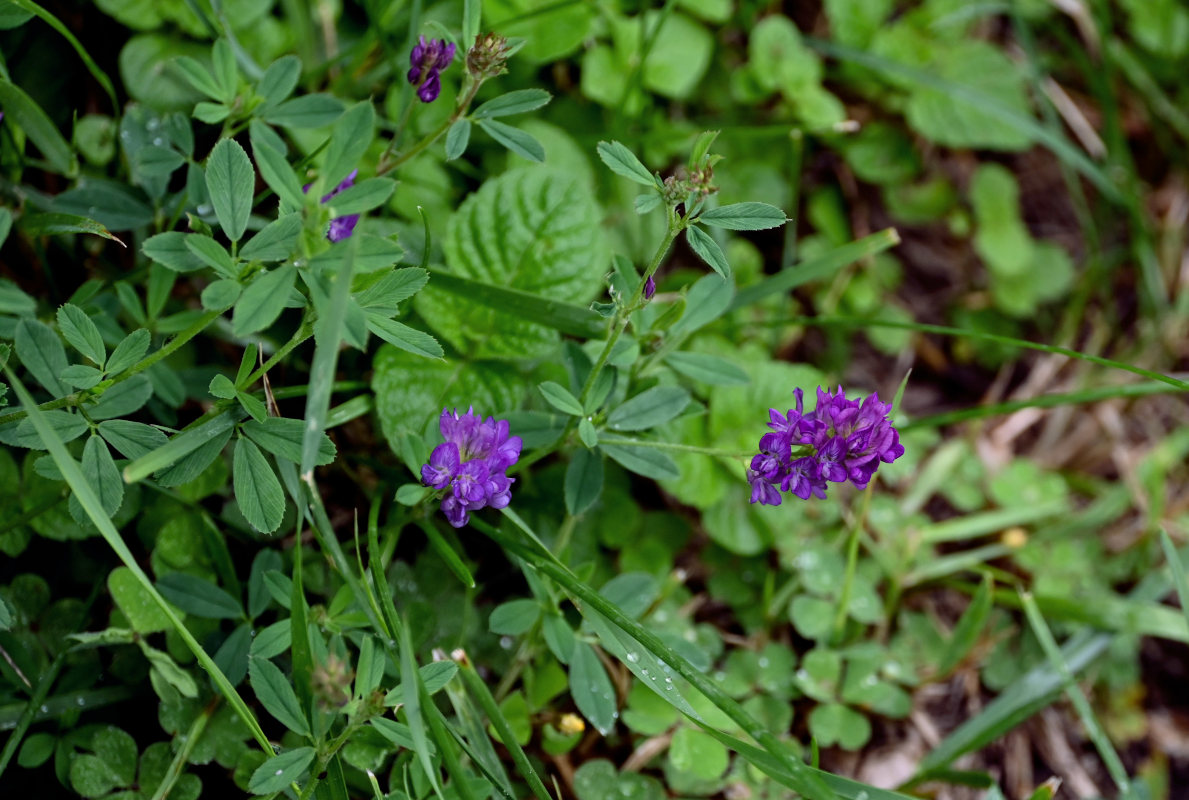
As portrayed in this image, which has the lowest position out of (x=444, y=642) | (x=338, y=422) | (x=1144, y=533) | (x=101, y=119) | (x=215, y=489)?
(x=1144, y=533)

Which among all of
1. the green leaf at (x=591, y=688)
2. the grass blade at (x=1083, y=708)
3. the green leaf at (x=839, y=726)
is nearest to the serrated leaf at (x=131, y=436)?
the green leaf at (x=591, y=688)

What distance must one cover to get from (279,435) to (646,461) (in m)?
0.70

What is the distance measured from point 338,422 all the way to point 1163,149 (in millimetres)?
3399

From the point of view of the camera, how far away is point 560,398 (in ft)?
5.64

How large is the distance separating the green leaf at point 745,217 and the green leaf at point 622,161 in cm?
12

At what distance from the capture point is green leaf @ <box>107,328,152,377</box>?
1568 mm

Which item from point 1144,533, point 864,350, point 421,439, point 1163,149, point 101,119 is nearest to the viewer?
point 421,439

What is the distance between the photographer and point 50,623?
1822 mm

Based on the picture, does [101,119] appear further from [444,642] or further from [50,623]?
[444,642]

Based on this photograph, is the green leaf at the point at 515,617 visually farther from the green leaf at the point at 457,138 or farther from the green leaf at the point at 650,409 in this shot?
the green leaf at the point at 457,138

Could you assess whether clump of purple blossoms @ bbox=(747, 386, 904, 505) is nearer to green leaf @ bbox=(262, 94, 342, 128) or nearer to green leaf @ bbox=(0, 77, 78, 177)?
green leaf @ bbox=(262, 94, 342, 128)

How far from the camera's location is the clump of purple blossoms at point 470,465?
156 cm

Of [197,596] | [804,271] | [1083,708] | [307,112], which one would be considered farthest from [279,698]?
[1083,708]

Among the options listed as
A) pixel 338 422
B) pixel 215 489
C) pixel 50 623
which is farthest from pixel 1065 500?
pixel 50 623
